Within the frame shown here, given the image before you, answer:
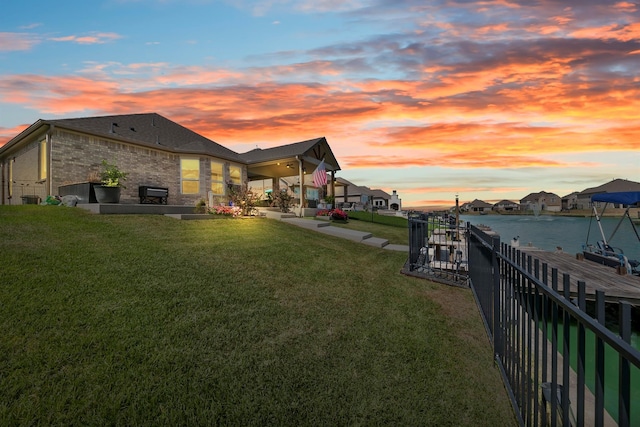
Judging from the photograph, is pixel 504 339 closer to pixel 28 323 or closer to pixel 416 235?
pixel 416 235

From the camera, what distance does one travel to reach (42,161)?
49.0 ft

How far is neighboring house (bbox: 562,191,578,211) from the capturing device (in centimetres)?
11369

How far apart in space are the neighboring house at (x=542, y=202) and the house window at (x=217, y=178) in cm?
13583

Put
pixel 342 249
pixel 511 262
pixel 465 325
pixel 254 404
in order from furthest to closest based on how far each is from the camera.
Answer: pixel 342 249 → pixel 465 325 → pixel 511 262 → pixel 254 404

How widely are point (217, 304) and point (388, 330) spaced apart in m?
2.90

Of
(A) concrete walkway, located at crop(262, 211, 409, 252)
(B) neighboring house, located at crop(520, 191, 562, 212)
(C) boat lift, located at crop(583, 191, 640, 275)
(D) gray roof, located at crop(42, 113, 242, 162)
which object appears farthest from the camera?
(B) neighboring house, located at crop(520, 191, 562, 212)

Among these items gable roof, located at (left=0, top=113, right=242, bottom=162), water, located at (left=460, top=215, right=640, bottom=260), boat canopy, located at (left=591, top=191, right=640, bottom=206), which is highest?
gable roof, located at (left=0, top=113, right=242, bottom=162)

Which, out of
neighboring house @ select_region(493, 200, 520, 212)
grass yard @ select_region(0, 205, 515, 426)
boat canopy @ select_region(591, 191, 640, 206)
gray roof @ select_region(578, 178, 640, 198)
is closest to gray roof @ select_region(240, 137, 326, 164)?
grass yard @ select_region(0, 205, 515, 426)

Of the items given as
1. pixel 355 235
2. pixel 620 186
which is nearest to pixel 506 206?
pixel 620 186

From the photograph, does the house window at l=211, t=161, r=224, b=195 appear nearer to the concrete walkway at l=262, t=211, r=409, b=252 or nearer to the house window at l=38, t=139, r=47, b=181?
the concrete walkway at l=262, t=211, r=409, b=252

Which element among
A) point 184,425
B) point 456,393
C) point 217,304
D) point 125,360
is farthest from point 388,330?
point 125,360

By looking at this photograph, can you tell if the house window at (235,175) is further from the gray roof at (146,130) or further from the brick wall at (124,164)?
the brick wall at (124,164)

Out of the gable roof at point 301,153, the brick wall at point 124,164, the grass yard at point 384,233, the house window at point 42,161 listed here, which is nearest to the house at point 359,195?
the gable roof at point 301,153

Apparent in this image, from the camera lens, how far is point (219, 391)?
10.8 ft
